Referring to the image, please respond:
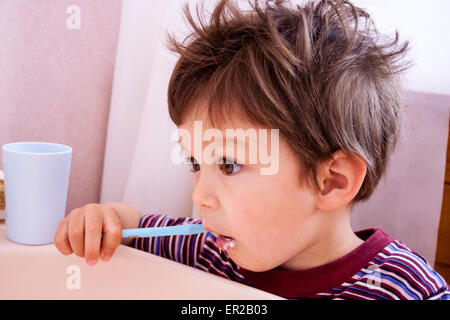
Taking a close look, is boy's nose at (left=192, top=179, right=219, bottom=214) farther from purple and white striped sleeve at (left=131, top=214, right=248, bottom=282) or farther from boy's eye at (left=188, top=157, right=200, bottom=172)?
purple and white striped sleeve at (left=131, top=214, right=248, bottom=282)

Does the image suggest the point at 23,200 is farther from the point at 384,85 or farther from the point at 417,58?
the point at 417,58

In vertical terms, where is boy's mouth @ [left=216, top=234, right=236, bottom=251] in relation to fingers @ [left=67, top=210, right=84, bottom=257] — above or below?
above

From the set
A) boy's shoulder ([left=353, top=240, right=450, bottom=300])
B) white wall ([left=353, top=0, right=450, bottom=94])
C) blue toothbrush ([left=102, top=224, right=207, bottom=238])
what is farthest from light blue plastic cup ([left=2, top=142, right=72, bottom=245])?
white wall ([left=353, top=0, right=450, bottom=94])

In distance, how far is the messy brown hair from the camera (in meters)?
0.54

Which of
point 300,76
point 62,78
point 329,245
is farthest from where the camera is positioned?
point 62,78

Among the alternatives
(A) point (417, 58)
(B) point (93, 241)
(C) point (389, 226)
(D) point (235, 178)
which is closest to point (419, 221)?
(C) point (389, 226)

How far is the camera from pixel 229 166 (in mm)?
568

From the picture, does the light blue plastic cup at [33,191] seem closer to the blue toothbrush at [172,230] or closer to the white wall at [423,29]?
the blue toothbrush at [172,230]

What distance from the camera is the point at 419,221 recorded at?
90cm

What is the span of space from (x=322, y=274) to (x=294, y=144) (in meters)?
0.20

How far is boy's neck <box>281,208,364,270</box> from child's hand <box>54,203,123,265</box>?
9.7 inches

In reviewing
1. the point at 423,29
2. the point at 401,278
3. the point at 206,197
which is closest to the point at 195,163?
the point at 206,197

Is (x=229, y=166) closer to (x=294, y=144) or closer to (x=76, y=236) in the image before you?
(x=294, y=144)

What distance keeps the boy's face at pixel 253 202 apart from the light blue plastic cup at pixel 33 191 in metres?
0.18
